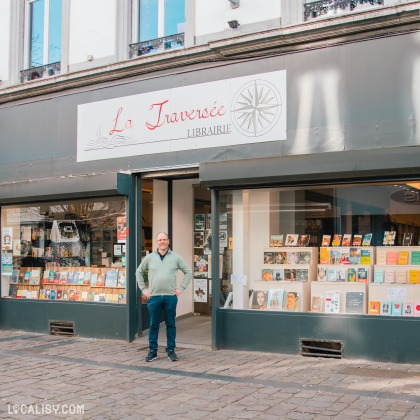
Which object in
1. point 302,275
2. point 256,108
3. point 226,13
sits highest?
point 226,13

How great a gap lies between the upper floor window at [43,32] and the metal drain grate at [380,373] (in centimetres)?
819

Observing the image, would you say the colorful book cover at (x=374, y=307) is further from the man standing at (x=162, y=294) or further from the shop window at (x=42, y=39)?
the shop window at (x=42, y=39)

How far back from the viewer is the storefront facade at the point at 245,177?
7.27 m

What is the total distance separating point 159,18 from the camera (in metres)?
9.70

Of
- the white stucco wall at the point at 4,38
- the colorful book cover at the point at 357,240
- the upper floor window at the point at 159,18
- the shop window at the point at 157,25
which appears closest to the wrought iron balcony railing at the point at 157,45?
the shop window at the point at 157,25

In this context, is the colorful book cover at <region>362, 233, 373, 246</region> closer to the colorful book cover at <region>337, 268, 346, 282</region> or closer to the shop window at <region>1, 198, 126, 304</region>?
the colorful book cover at <region>337, 268, 346, 282</region>

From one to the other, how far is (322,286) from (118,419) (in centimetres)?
391

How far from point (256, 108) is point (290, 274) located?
2632 mm

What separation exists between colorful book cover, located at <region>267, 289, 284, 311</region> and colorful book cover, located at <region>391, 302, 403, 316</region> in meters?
1.62

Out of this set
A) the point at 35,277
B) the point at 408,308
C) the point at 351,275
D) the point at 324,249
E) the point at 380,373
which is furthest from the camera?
the point at 35,277

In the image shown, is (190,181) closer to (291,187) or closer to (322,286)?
(291,187)

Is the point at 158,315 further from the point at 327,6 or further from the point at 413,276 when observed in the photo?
the point at 327,6

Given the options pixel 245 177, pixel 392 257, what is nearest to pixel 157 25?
pixel 245 177

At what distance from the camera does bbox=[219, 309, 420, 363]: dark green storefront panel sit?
6984 millimetres
